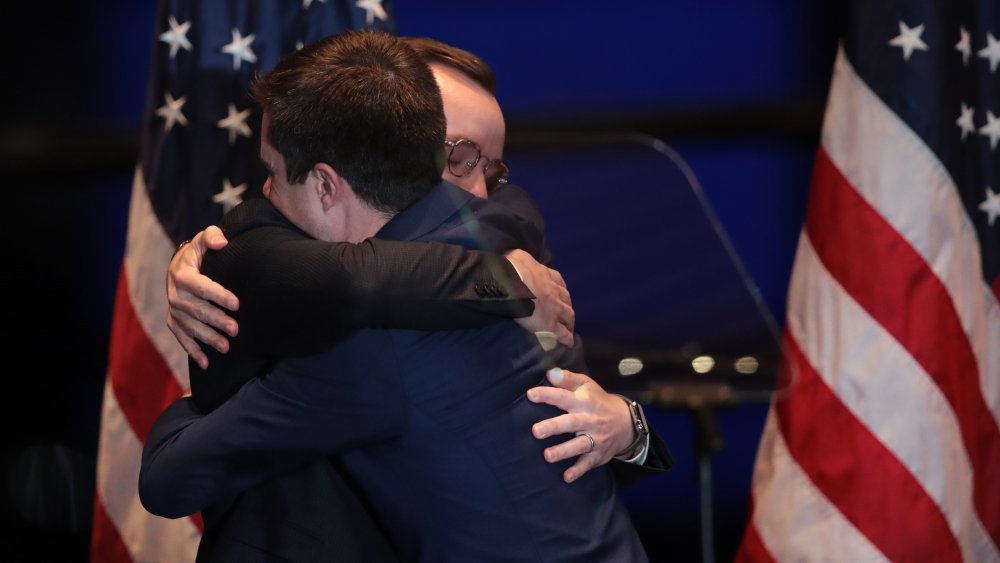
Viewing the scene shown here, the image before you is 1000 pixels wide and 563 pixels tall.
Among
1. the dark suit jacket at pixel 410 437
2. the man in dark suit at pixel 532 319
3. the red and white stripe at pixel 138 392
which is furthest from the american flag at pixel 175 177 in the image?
the dark suit jacket at pixel 410 437

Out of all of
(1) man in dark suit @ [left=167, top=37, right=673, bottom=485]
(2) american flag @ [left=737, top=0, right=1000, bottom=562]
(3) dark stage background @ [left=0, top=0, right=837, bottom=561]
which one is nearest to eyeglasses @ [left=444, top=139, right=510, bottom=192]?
(1) man in dark suit @ [left=167, top=37, right=673, bottom=485]

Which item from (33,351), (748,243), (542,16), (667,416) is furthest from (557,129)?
(33,351)

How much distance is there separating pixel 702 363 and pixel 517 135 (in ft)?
5.43

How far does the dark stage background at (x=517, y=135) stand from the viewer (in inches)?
125

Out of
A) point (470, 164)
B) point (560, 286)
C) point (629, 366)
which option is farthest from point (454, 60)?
point (629, 366)

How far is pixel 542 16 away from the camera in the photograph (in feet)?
10.5

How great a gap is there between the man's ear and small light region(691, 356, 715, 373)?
53 cm

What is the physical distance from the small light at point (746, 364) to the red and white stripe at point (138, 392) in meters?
1.29

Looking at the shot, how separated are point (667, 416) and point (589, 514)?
1.81m

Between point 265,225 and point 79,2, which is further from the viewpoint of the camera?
point 79,2

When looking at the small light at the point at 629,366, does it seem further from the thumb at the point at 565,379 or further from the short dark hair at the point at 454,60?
the short dark hair at the point at 454,60

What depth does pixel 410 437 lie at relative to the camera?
4.50 feet

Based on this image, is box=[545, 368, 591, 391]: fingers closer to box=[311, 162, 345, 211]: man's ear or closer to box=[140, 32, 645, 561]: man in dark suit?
box=[140, 32, 645, 561]: man in dark suit

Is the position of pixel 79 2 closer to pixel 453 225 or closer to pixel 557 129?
pixel 557 129
